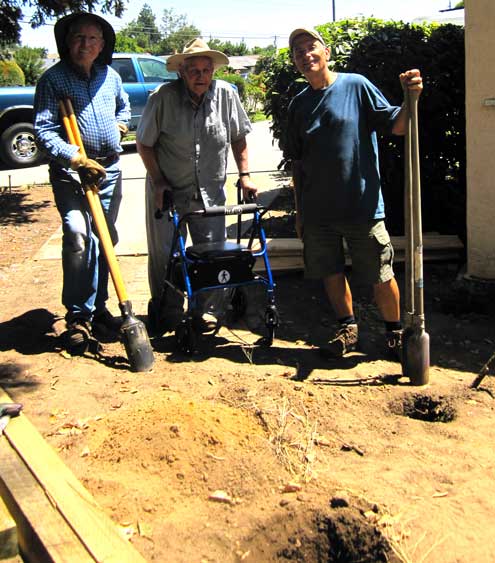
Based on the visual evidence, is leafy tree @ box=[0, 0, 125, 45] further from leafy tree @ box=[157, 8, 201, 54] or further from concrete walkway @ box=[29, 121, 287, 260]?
leafy tree @ box=[157, 8, 201, 54]

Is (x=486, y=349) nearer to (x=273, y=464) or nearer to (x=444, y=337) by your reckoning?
(x=444, y=337)

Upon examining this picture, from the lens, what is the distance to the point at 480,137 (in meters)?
5.80

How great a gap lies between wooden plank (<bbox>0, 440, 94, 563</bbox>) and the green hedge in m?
4.46

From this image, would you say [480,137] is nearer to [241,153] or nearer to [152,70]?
[241,153]

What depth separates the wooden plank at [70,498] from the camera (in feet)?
8.88

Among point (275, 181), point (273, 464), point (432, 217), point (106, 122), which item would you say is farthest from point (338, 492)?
point (275, 181)

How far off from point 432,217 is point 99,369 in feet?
13.5

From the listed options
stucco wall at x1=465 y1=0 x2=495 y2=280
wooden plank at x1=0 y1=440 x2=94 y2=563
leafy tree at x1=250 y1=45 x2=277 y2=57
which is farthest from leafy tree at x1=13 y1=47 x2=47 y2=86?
wooden plank at x1=0 y1=440 x2=94 y2=563

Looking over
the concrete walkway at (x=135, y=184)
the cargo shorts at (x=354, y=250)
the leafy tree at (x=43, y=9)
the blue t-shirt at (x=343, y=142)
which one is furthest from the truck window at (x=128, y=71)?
the cargo shorts at (x=354, y=250)

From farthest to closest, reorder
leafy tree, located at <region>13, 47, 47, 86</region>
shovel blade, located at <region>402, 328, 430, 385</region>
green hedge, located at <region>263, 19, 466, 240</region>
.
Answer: leafy tree, located at <region>13, 47, 47, 86</region>
green hedge, located at <region>263, 19, 466, 240</region>
shovel blade, located at <region>402, 328, 430, 385</region>

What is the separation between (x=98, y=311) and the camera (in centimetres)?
531

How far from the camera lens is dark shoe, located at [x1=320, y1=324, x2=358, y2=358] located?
483cm

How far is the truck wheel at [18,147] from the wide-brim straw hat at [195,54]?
9.59 m

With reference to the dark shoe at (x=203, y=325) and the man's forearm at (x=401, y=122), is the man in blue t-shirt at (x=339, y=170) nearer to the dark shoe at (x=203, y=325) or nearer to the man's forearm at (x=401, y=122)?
the man's forearm at (x=401, y=122)
